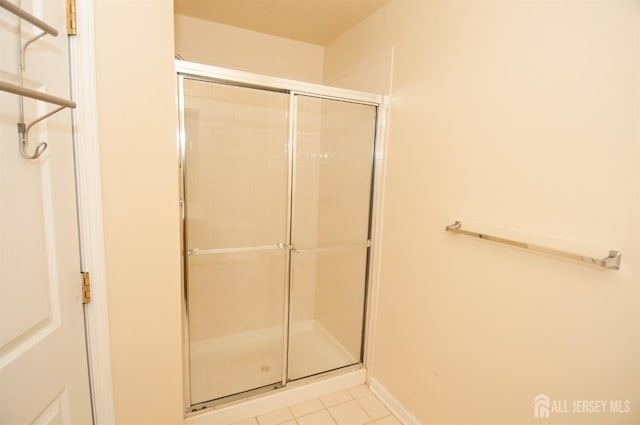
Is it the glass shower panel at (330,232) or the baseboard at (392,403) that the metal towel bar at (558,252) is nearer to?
the glass shower panel at (330,232)

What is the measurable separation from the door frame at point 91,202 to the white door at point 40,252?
0.03m

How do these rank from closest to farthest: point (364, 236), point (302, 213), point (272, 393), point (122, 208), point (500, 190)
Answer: point (122, 208) < point (500, 190) < point (272, 393) < point (364, 236) < point (302, 213)

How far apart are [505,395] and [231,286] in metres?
1.88

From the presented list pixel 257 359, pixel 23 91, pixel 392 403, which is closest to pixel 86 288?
pixel 23 91

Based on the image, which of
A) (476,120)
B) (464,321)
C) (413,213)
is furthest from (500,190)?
(464,321)

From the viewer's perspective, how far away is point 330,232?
92.0 inches

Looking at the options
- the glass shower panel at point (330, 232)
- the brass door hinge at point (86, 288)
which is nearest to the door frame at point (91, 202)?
the brass door hinge at point (86, 288)

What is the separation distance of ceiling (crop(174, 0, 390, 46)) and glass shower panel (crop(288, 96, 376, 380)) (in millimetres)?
598

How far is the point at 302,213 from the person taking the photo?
7.67 ft

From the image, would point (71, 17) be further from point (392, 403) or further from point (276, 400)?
point (392, 403)

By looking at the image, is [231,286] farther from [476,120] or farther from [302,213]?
[476,120]

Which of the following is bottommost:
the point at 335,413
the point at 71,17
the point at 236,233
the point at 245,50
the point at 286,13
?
the point at 335,413

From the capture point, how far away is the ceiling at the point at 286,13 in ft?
6.37

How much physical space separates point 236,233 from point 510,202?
1.81 meters
